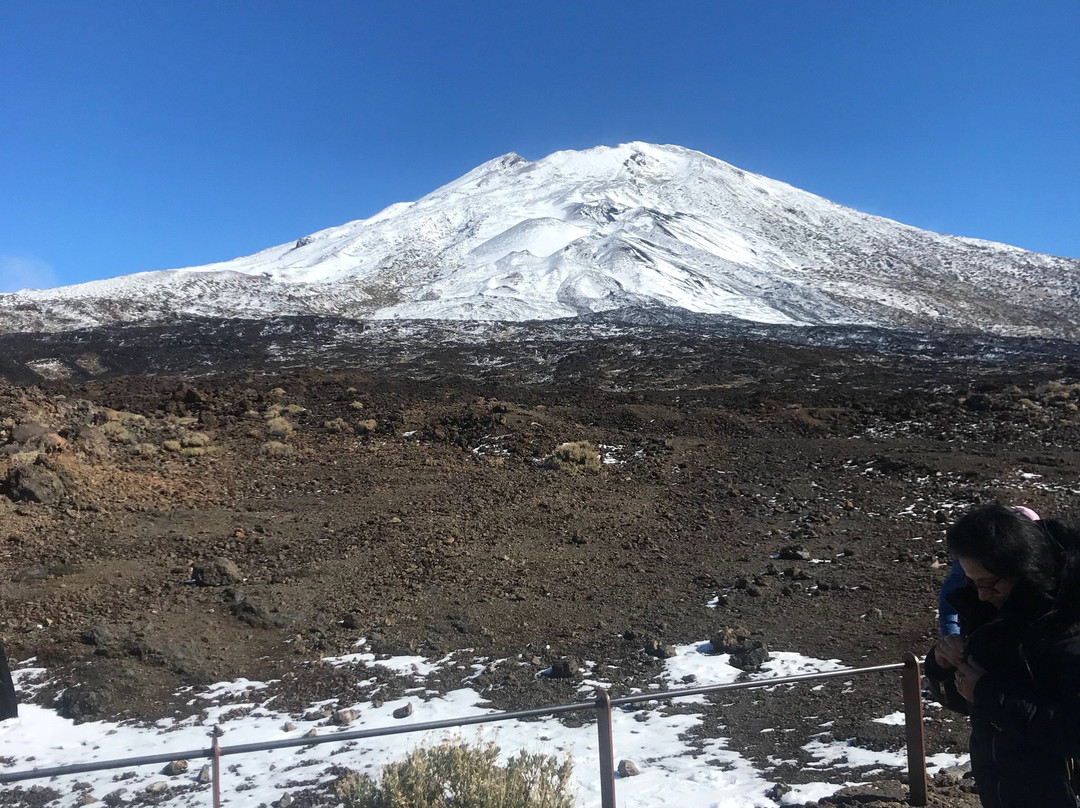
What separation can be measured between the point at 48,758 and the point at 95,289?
198ft

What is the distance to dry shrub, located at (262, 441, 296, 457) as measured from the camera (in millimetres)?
12492

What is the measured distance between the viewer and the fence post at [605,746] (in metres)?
2.72

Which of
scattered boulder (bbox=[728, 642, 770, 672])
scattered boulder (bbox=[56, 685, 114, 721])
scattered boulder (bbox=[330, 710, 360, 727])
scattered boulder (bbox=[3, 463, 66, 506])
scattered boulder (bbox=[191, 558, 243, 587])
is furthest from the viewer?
scattered boulder (bbox=[3, 463, 66, 506])

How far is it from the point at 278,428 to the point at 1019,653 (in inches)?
523

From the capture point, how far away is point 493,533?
8.95m

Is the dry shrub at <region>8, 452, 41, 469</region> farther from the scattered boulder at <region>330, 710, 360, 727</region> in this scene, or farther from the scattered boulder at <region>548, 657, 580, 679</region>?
the scattered boulder at <region>548, 657, 580, 679</region>

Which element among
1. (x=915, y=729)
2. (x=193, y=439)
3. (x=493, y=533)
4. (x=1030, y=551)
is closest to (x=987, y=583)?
(x=1030, y=551)

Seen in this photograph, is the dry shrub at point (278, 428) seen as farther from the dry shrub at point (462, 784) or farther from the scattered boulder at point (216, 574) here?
the dry shrub at point (462, 784)

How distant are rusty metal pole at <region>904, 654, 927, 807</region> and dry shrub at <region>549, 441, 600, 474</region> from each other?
29.1 feet

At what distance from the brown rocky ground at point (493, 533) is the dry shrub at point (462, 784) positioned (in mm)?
1411

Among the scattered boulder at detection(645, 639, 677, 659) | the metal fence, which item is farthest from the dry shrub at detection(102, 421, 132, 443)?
the metal fence

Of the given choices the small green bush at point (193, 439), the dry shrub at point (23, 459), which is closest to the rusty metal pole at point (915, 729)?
the dry shrub at point (23, 459)

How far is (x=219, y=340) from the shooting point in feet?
121

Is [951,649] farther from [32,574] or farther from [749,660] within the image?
[32,574]
